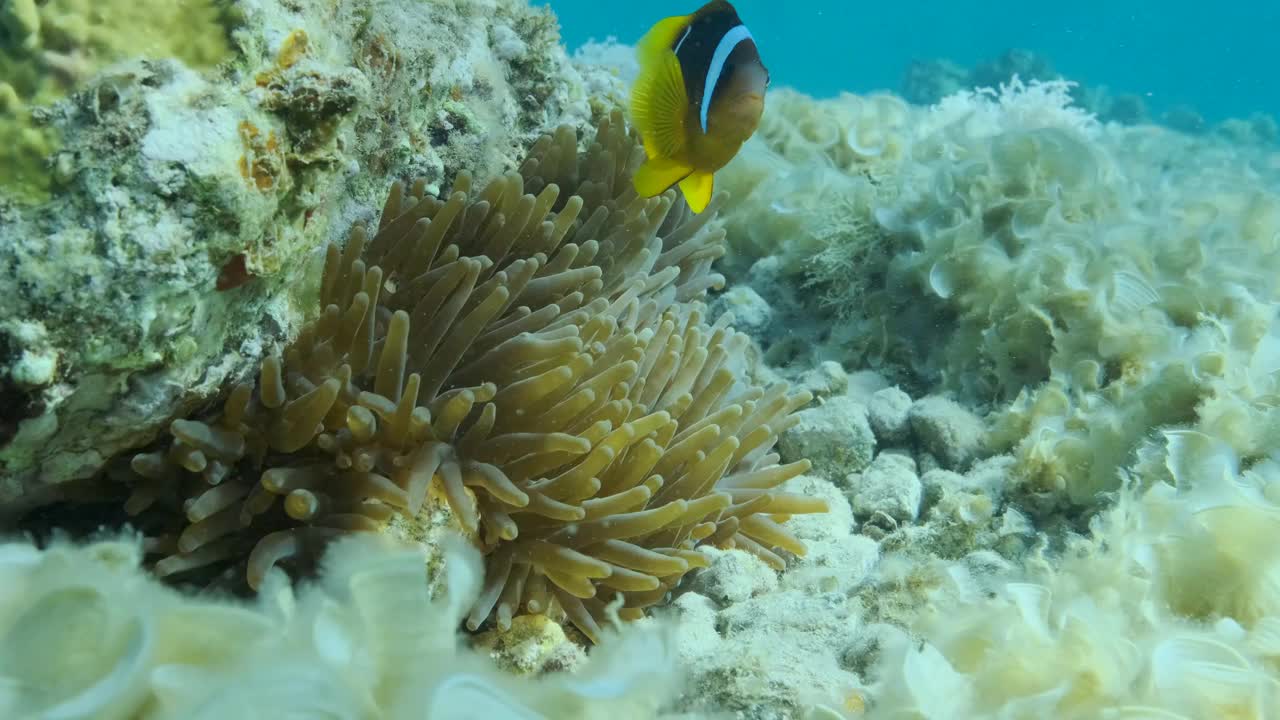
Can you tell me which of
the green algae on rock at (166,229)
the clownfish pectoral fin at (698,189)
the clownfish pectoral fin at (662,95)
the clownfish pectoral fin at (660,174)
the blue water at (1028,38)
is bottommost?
the green algae on rock at (166,229)

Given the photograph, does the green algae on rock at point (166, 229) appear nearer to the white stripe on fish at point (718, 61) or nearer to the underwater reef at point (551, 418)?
the underwater reef at point (551, 418)

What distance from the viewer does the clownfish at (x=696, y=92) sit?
2.70 meters

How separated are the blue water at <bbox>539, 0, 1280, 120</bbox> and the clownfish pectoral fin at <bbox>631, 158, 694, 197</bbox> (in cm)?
2703

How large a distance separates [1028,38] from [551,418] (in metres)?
51.5

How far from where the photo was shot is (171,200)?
4.70ft

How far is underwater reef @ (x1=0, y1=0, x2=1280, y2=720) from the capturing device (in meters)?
1.02

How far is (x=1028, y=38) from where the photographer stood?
1779 inches

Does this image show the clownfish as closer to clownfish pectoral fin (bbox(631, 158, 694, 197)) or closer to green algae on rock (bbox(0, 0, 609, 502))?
clownfish pectoral fin (bbox(631, 158, 694, 197))

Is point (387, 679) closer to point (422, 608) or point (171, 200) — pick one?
point (422, 608)

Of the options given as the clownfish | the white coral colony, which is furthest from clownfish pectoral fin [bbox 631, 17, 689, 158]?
the white coral colony

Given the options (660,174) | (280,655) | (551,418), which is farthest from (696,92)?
(280,655)

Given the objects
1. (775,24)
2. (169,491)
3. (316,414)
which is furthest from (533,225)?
(775,24)

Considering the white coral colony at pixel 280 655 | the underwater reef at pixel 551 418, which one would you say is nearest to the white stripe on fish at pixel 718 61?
the underwater reef at pixel 551 418

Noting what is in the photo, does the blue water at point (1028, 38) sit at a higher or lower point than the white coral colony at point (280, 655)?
higher
